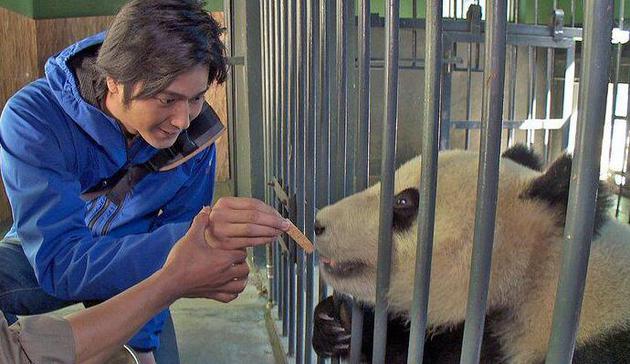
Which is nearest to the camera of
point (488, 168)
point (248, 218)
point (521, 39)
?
point (488, 168)

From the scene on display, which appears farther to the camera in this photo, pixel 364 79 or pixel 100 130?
pixel 100 130

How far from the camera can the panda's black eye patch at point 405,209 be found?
4.65ft

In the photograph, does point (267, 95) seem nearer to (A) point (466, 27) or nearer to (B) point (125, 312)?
(A) point (466, 27)

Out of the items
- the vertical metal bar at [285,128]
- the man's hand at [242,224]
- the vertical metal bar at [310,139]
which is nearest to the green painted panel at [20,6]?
the vertical metal bar at [285,128]

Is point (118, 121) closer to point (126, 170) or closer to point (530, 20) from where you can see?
point (126, 170)

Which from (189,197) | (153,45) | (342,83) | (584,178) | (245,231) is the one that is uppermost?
(153,45)

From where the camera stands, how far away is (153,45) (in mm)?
1534

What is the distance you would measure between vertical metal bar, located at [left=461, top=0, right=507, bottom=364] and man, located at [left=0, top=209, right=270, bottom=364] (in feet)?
1.96

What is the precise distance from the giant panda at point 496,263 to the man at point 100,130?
54cm

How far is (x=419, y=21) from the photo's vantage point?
3.62 meters

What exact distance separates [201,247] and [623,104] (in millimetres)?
7542

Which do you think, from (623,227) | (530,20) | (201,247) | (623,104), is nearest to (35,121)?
(201,247)

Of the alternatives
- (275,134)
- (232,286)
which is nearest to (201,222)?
(232,286)

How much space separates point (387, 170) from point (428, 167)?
0.16 meters
